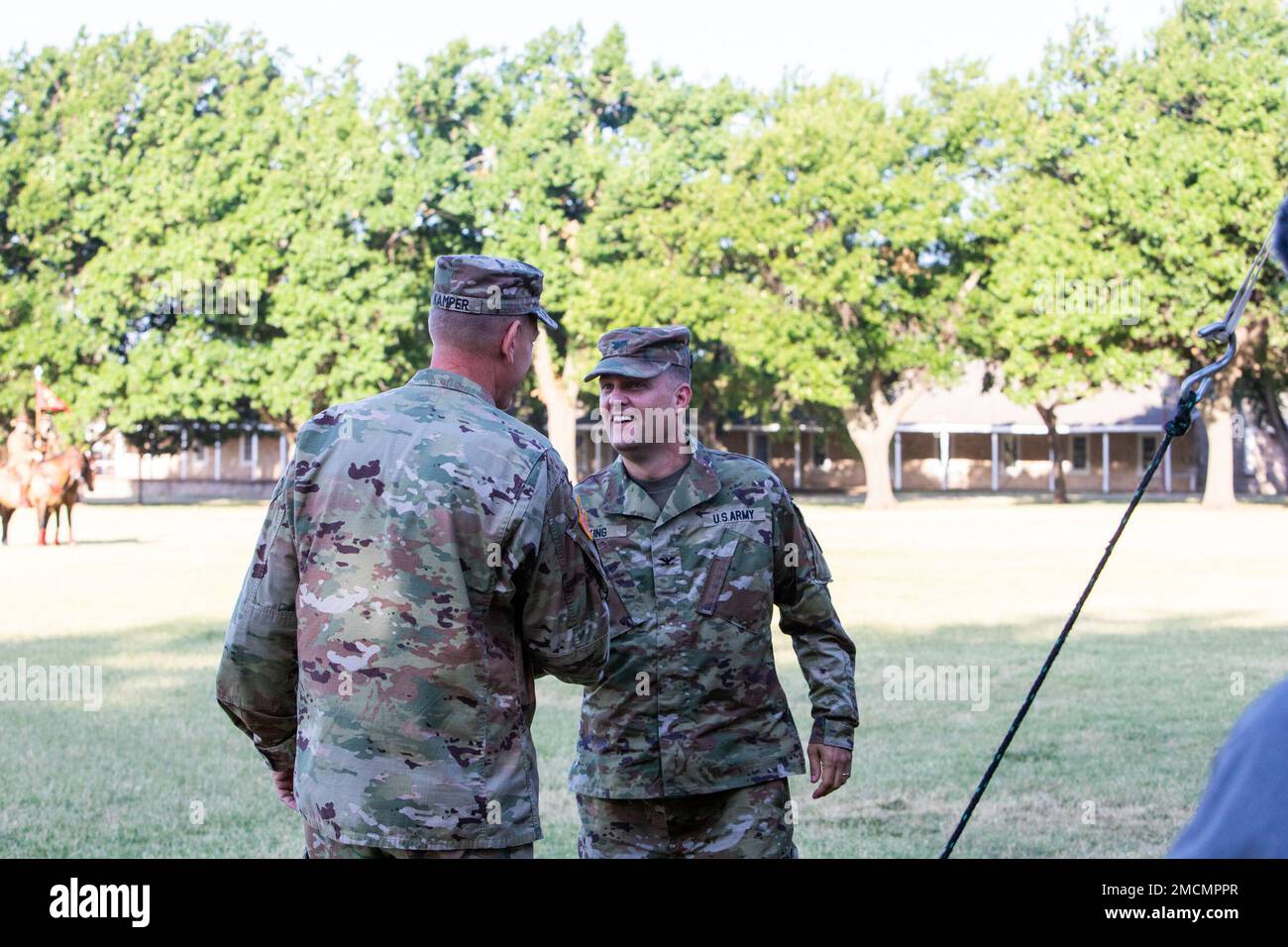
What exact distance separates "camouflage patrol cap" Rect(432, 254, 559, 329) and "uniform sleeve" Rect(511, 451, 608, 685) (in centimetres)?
42

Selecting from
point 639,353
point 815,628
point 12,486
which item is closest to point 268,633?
point 639,353

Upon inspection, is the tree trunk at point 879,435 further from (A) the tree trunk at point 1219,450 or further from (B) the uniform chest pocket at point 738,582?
(B) the uniform chest pocket at point 738,582

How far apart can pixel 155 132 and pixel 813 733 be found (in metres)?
53.2

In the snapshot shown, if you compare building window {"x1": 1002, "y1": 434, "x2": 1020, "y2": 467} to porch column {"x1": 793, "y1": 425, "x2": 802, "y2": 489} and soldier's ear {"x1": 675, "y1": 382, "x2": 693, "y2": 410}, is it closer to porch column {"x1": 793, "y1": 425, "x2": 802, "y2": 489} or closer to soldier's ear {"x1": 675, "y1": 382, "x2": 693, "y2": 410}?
porch column {"x1": 793, "y1": 425, "x2": 802, "y2": 489}

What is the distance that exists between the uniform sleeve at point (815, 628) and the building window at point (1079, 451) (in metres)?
68.0

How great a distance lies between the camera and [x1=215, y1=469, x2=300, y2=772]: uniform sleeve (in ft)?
11.3

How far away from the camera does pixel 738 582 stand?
14.7 feet

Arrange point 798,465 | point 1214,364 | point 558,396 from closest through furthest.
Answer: point 1214,364 < point 558,396 < point 798,465

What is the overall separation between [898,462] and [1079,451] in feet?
29.9

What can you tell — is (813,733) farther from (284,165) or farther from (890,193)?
(284,165)

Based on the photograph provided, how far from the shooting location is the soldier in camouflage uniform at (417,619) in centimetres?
325

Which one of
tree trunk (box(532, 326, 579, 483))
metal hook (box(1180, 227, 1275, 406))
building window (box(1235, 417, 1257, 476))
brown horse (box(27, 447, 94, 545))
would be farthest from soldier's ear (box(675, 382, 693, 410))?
building window (box(1235, 417, 1257, 476))

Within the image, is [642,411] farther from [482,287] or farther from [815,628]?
[482,287]

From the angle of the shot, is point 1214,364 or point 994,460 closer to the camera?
point 1214,364
